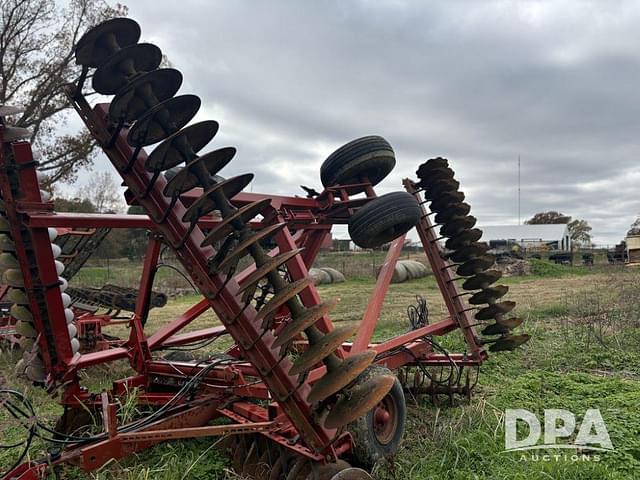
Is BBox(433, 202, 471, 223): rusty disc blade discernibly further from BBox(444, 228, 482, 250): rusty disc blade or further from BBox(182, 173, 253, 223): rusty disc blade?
BBox(182, 173, 253, 223): rusty disc blade

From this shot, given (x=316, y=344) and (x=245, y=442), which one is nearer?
(x=316, y=344)

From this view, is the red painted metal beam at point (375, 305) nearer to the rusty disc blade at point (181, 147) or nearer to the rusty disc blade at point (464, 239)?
the rusty disc blade at point (464, 239)

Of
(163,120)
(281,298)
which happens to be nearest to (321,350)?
(281,298)

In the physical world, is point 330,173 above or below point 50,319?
above

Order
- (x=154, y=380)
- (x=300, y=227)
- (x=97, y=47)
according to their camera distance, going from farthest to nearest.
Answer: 1. (x=300, y=227)
2. (x=154, y=380)
3. (x=97, y=47)

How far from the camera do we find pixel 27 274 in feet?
11.9

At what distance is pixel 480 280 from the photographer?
5.58 meters

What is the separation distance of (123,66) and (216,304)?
4.51 ft

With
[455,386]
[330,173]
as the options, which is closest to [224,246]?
[330,173]

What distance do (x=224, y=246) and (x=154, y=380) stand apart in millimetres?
2205

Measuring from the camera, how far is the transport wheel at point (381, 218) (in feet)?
14.1

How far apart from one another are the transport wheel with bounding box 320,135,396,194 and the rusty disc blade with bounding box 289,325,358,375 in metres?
2.44

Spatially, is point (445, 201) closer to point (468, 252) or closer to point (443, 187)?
point (443, 187)

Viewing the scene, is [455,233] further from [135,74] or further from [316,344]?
[135,74]
